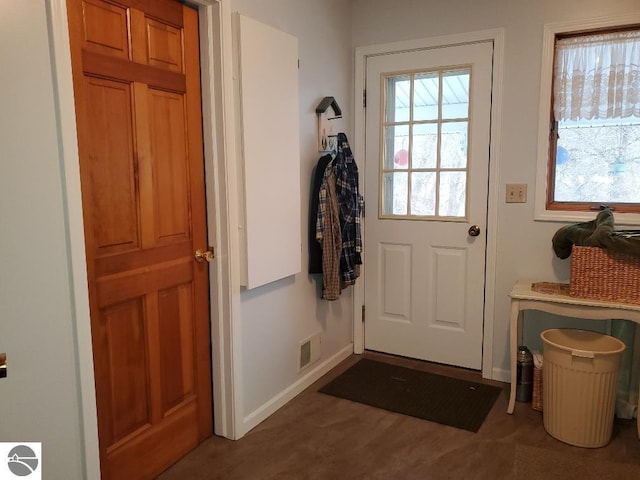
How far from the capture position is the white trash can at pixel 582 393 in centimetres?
231

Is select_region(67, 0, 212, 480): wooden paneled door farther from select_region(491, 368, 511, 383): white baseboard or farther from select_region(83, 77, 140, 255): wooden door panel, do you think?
select_region(491, 368, 511, 383): white baseboard

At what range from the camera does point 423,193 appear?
3.24 m

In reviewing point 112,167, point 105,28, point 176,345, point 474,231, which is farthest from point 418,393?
point 105,28

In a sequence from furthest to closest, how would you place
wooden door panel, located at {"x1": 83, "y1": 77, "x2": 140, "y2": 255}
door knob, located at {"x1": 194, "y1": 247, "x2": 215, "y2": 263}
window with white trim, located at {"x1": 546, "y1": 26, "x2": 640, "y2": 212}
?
window with white trim, located at {"x1": 546, "y1": 26, "x2": 640, "y2": 212} < door knob, located at {"x1": 194, "y1": 247, "x2": 215, "y2": 263} < wooden door panel, located at {"x1": 83, "y1": 77, "x2": 140, "y2": 255}

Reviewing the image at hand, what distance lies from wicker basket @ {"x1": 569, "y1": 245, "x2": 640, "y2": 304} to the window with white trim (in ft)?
1.57

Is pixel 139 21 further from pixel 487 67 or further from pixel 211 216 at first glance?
pixel 487 67

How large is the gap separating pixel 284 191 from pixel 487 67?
147 centimetres

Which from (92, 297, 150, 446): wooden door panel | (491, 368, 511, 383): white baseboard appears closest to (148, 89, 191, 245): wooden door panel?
(92, 297, 150, 446): wooden door panel

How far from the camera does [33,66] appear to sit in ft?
4.79

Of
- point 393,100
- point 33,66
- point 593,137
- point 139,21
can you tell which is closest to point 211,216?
point 139,21

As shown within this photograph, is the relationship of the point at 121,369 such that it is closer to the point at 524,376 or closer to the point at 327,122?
the point at 327,122

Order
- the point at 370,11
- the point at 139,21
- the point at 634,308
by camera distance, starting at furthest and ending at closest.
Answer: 1. the point at 370,11
2. the point at 634,308
3. the point at 139,21

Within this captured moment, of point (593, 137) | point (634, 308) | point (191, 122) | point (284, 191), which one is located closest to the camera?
point (191, 122)

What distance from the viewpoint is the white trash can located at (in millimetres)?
2307
